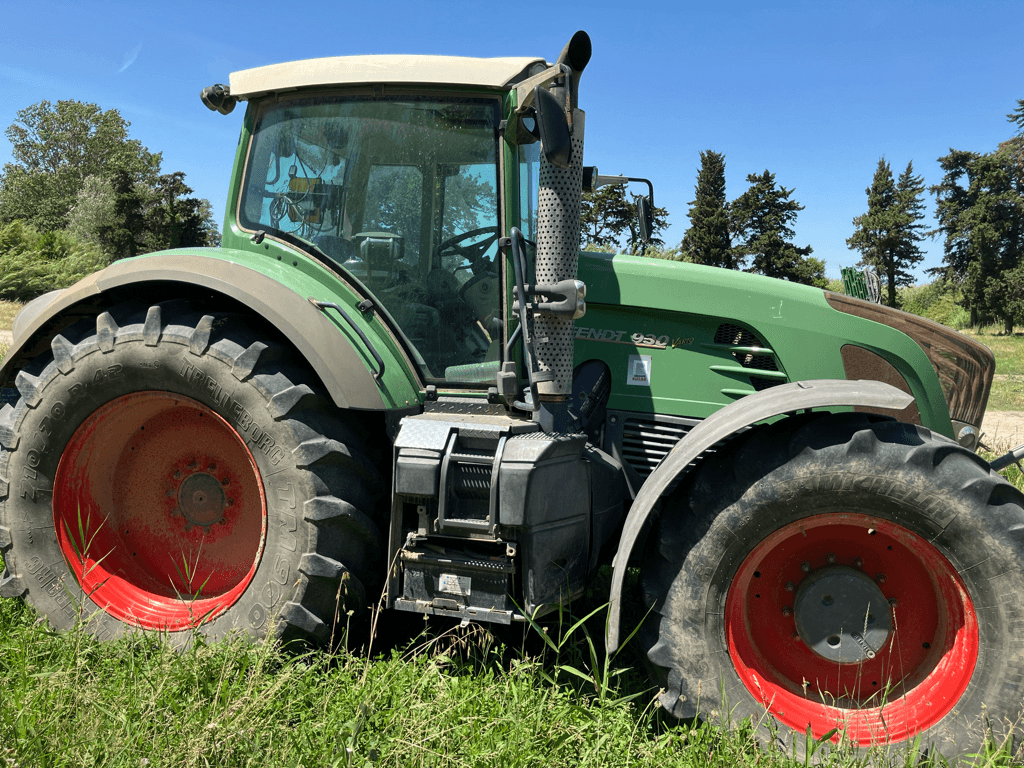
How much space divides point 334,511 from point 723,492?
137 cm

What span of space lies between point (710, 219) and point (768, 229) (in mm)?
3266

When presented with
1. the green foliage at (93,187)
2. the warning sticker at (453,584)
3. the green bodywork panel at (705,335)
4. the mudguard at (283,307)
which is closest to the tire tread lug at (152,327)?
the mudguard at (283,307)

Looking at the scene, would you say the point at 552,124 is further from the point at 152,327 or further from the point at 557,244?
the point at 152,327

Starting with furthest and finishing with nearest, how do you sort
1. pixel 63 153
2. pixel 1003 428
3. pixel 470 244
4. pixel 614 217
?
1. pixel 63 153
2. pixel 1003 428
3. pixel 614 217
4. pixel 470 244

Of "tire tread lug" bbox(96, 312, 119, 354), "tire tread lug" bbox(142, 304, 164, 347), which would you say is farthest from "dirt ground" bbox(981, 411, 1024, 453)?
"tire tread lug" bbox(96, 312, 119, 354)

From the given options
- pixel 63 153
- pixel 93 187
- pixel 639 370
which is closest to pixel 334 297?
pixel 639 370

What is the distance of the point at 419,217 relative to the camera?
2.87 metres

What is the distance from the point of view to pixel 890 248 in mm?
39438

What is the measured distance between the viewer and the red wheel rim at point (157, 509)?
284 centimetres

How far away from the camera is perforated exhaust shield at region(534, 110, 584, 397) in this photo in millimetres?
2633

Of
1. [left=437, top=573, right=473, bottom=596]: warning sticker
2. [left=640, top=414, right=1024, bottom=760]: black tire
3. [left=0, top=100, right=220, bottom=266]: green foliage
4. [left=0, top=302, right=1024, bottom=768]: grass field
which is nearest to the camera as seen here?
[left=0, top=302, right=1024, bottom=768]: grass field

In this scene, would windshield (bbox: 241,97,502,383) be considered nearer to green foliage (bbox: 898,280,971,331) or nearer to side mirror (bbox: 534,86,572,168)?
side mirror (bbox: 534,86,572,168)

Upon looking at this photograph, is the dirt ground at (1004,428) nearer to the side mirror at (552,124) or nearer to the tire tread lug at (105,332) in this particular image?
the side mirror at (552,124)

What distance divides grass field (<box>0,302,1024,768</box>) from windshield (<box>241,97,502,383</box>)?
3.79ft
